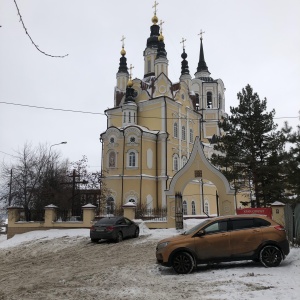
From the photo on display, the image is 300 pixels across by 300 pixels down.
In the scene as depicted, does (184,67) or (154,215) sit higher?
(184,67)

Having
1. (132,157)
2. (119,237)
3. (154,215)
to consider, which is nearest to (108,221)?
(119,237)

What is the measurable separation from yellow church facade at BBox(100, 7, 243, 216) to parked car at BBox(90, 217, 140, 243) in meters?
17.8

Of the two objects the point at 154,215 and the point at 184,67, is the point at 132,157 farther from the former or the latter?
the point at 184,67

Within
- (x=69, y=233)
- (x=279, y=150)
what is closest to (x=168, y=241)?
(x=69, y=233)

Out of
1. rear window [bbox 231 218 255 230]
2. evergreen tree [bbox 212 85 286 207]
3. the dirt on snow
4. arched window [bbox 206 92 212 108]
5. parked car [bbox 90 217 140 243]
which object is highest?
arched window [bbox 206 92 212 108]

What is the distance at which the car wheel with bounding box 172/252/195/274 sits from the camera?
10.1m

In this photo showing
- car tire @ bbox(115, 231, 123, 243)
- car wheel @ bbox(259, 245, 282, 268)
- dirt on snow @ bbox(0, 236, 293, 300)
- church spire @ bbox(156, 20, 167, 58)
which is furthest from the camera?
church spire @ bbox(156, 20, 167, 58)

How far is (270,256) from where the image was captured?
10078 mm

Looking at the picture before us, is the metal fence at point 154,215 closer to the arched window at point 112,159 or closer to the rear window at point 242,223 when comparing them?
the rear window at point 242,223

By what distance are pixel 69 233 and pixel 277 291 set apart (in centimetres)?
1599

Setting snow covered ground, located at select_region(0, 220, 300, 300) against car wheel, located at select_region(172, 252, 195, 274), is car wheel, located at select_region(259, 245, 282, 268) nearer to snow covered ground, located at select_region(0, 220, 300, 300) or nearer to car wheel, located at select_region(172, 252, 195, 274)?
snow covered ground, located at select_region(0, 220, 300, 300)

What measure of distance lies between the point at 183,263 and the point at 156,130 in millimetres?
35508

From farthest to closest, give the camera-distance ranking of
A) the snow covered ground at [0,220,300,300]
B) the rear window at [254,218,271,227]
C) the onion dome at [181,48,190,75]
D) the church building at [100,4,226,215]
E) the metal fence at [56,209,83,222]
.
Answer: the onion dome at [181,48,190,75] < the church building at [100,4,226,215] < the metal fence at [56,209,83,222] < the rear window at [254,218,271,227] < the snow covered ground at [0,220,300,300]

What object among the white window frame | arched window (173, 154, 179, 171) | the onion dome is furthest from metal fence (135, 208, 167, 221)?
the onion dome
